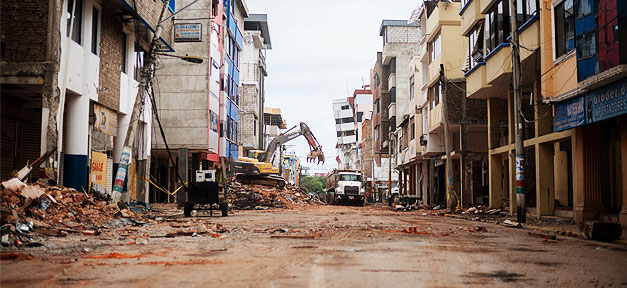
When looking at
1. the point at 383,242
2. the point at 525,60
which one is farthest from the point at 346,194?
the point at 383,242

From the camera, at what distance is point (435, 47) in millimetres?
42219

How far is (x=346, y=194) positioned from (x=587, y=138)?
109 ft

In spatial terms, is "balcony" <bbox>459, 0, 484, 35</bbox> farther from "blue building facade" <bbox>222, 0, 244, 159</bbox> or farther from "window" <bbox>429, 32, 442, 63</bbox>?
"blue building facade" <bbox>222, 0, 244, 159</bbox>

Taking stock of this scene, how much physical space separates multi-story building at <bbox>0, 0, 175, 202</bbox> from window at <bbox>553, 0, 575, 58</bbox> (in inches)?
632

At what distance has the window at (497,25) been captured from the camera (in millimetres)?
26234

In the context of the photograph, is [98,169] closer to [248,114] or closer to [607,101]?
[607,101]

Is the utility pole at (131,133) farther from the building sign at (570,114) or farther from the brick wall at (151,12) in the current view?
the building sign at (570,114)

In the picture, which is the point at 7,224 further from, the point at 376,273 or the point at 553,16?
the point at 553,16

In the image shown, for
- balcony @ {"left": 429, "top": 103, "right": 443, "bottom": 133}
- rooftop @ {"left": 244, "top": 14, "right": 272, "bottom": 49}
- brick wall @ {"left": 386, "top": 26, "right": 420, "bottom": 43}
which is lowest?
balcony @ {"left": 429, "top": 103, "right": 443, "bottom": 133}

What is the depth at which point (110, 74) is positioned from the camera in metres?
25.4

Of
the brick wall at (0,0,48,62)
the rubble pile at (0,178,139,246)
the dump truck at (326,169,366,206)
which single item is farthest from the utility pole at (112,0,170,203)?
the dump truck at (326,169,366,206)

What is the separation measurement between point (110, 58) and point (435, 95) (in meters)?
23.6

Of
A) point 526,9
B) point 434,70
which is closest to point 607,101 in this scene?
point 526,9

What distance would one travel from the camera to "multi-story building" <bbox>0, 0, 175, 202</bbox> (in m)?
19.0
